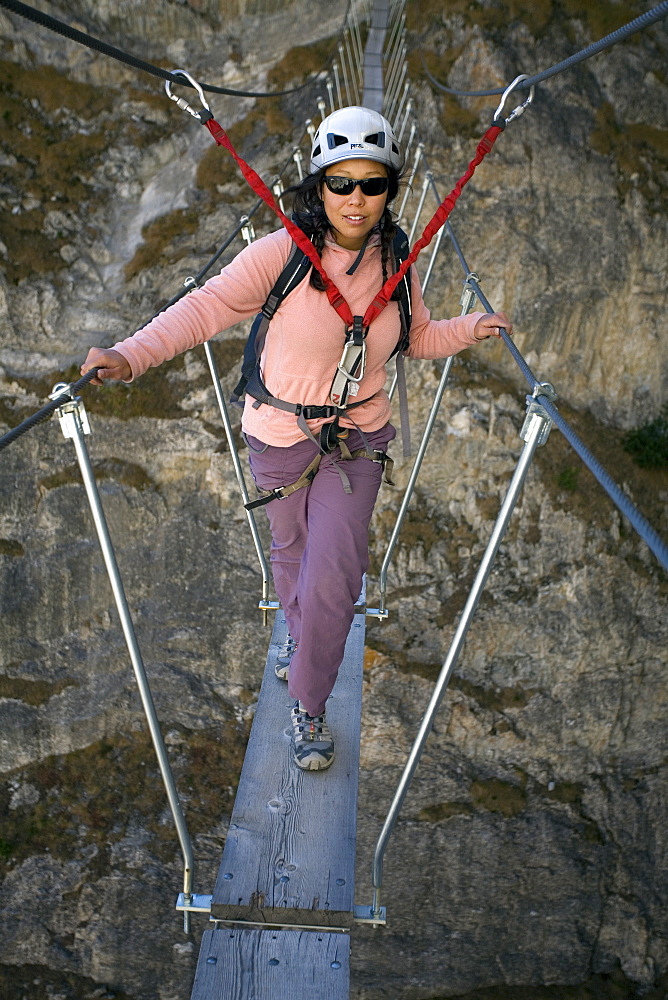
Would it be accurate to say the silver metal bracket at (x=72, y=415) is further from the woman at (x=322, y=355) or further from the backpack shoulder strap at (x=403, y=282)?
the backpack shoulder strap at (x=403, y=282)

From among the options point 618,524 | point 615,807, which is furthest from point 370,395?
point 615,807

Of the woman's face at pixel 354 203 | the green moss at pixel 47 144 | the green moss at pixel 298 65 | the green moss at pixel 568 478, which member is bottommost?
the woman's face at pixel 354 203

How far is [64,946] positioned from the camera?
283 inches

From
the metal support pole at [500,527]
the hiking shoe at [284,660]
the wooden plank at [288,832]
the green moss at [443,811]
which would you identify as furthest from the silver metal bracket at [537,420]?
the green moss at [443,811]

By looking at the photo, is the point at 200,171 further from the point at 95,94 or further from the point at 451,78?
the point at 451,78

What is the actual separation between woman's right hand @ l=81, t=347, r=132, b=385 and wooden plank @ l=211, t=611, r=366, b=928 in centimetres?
152

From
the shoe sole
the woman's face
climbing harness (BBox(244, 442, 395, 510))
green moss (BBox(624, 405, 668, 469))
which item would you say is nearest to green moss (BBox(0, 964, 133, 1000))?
the shoe sole

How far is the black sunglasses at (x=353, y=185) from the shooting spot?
240cm

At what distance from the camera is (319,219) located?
98.0 inches

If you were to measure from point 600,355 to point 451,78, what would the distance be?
367cm

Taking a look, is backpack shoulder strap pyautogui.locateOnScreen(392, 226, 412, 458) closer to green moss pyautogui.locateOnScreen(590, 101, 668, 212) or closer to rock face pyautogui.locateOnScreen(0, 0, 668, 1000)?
rock face pyautogui.locateOnScreen(0, 0, 668, 1000)

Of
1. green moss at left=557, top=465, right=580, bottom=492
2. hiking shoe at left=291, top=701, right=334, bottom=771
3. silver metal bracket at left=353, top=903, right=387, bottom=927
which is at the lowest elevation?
silver metal bracket at left=353, top=903, right=387, bottom=927

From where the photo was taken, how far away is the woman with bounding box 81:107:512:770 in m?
2.40

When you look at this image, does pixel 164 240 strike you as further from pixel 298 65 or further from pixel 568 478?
pixel 568 478
